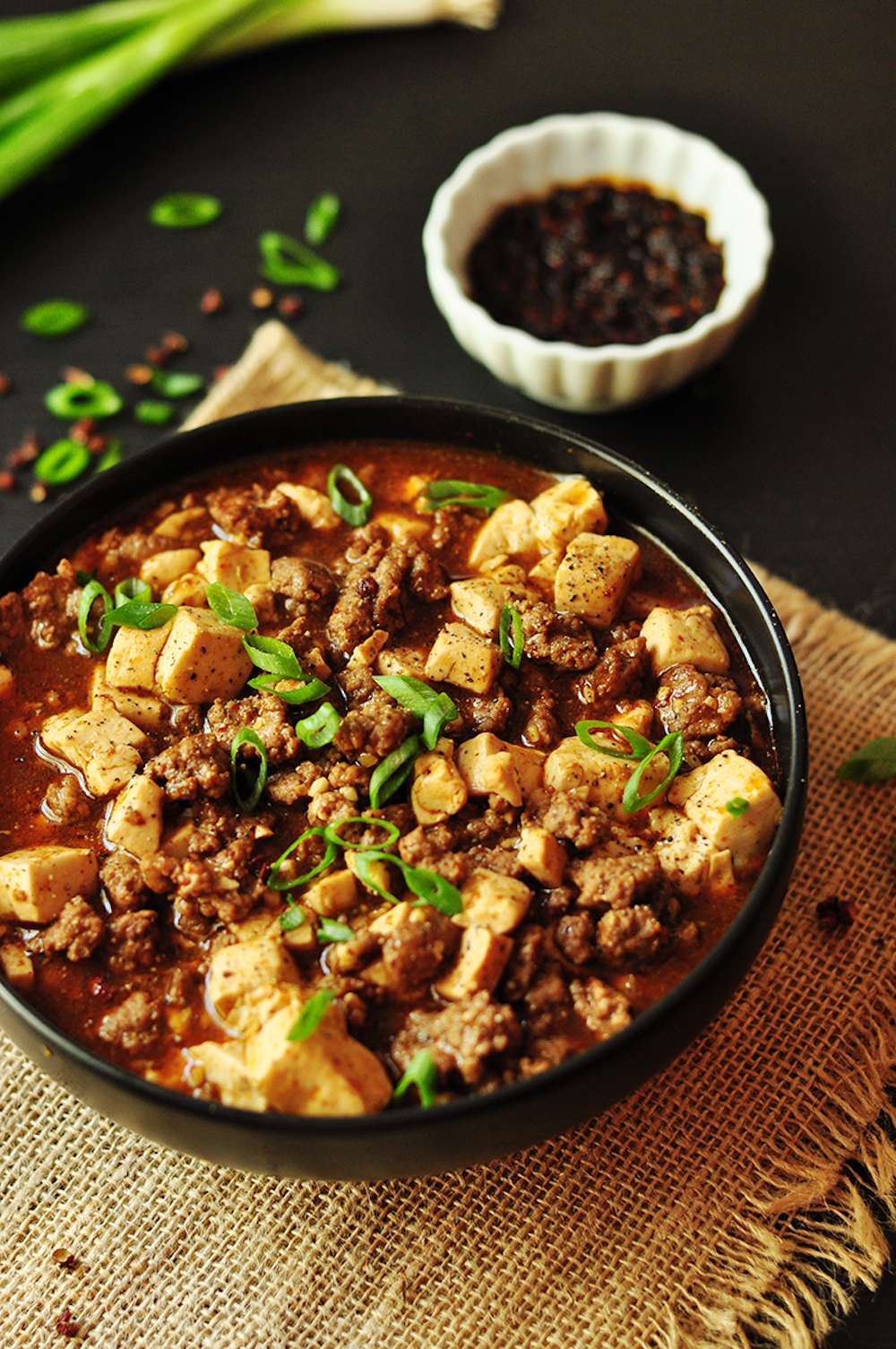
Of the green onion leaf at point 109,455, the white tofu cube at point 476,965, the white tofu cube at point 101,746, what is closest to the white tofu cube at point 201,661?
the white tofu cube at point 101,746

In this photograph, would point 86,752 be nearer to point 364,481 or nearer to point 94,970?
point 94,970

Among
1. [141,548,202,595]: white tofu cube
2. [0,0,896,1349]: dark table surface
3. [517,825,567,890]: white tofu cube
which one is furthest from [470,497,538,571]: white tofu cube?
[0,0,896,1349]: dark table surface

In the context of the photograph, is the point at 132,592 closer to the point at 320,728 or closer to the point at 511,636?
the point at 320,728

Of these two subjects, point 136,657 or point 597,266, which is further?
point 597,266

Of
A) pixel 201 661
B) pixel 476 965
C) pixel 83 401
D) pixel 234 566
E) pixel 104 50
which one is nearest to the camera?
pixel 476 965

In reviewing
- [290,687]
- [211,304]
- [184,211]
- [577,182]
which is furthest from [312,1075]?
[184,211]

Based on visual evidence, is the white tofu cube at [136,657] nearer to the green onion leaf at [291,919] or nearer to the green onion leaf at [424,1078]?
the green onion leaf at [291,919]

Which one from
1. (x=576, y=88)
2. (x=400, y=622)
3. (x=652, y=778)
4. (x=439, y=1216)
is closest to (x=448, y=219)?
(x=576, y=88)
